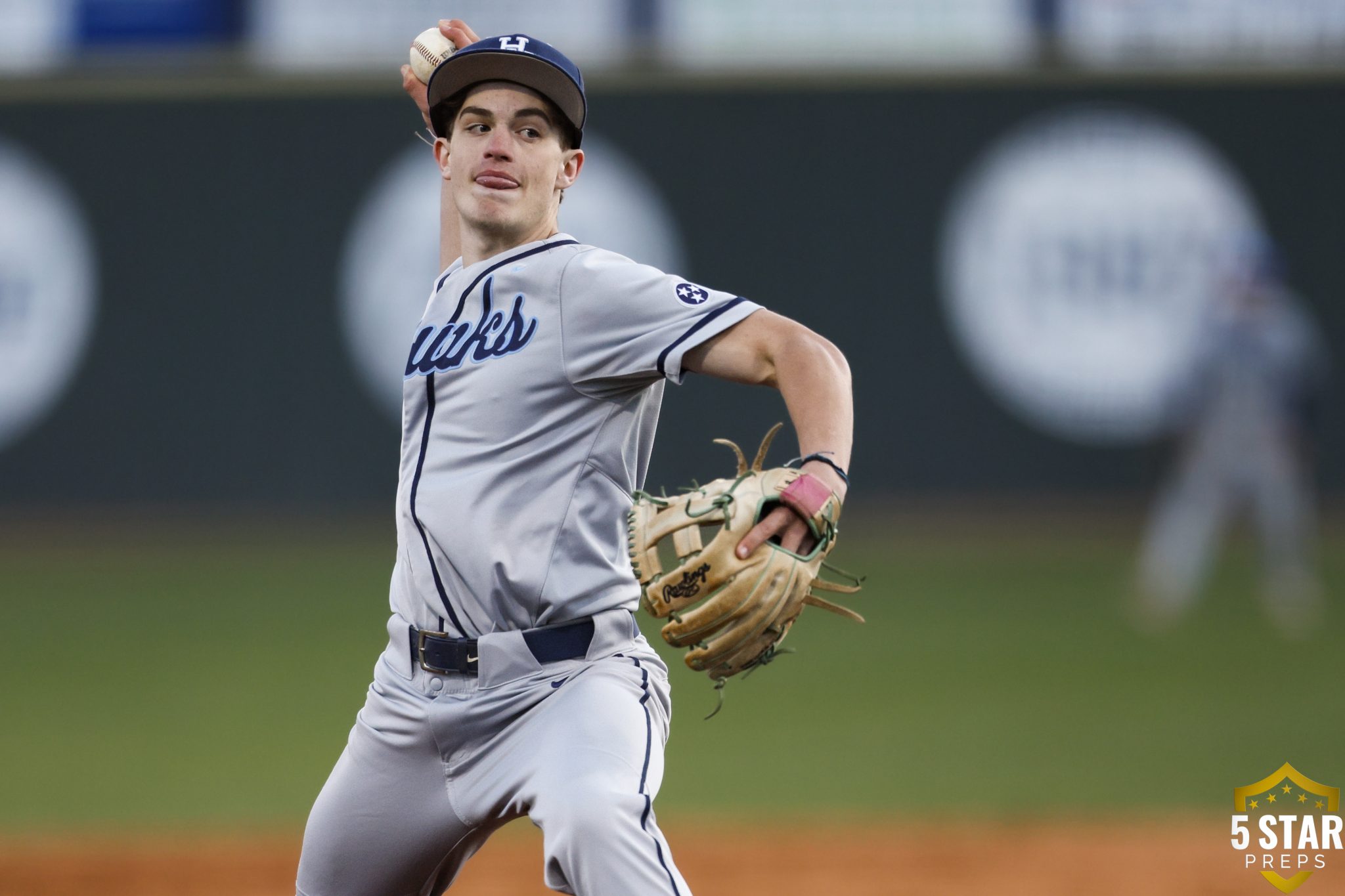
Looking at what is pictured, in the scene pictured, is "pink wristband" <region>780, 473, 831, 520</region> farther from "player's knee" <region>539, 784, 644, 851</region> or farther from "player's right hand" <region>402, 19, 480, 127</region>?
"player's right hand" <region>402, 19, 480, 127</region>

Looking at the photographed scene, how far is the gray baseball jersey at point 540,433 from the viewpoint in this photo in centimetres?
290

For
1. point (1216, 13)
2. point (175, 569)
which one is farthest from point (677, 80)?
point (175, 569)

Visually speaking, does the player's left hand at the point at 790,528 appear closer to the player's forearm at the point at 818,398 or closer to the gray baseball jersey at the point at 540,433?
the player's forearm at the point at 818,398

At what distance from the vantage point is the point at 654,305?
2.88 metres

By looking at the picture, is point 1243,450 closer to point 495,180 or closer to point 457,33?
point 457,33

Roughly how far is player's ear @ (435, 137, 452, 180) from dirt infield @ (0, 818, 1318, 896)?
2.97 metres

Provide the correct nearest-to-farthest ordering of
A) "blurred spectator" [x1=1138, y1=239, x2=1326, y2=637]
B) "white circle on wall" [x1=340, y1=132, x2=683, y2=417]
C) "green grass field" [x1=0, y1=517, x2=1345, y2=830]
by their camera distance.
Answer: "green grass field" [x1=0, y1=517, x2=1345, y2=830] < "blurred spectator" [x1=1138, y1=239, x2=1326, y2=637] < "white circle on wall" [x1=340, y1=132, x2=683, y2=417]

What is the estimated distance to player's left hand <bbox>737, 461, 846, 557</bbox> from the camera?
8.57 feet

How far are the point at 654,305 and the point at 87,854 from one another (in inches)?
158

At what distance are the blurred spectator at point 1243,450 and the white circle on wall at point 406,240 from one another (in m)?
4.25

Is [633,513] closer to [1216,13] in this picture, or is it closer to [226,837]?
[226,837]

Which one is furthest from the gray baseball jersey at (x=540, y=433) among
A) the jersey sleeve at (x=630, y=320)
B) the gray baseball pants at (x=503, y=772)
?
the gray baseball pants at (x=503, y=772)

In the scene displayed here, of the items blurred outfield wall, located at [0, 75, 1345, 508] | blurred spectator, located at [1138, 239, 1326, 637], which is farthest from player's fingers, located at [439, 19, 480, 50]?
blurred outfield wall, located at [0, 75, 1345, 508]

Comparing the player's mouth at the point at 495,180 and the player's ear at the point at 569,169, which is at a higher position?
the player's ear at the point at 569,169
